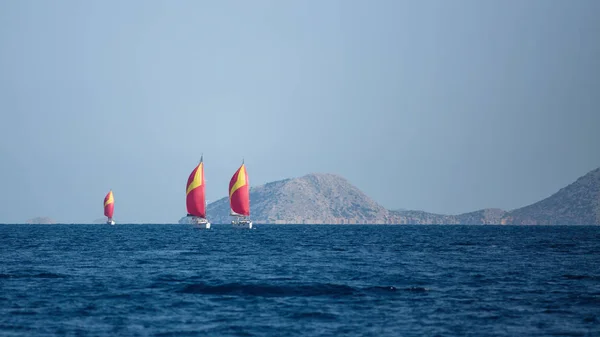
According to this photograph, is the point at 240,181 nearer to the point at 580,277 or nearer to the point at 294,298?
the point at 580,277

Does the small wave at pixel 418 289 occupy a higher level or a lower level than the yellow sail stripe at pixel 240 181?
lower

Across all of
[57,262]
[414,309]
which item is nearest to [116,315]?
[414,309]

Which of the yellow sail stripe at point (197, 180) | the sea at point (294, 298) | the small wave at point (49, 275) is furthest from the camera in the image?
the yellow sail stripe at point (197, 180)

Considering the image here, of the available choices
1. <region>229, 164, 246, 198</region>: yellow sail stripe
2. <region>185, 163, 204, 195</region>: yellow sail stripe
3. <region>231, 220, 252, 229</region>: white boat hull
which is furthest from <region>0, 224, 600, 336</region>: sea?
<region>231, 220, 252, 229</region>: white boat hull

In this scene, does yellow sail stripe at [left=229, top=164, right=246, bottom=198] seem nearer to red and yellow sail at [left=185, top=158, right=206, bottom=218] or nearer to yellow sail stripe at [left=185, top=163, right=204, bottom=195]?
red and yellow sail at [left=185, top=158, right=206, bottom=218]

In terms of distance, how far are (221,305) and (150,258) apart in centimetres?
2899

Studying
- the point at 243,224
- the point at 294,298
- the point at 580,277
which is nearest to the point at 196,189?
the point at 243,224

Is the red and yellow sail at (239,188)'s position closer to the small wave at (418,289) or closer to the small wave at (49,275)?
the small wave at (49,275)

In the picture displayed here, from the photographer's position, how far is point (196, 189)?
129375 mm

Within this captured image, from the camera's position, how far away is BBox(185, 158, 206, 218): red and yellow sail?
12862 centimetres

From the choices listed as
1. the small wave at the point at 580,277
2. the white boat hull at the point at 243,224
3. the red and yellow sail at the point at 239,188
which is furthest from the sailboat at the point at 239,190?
the small wave at the point at 580,277

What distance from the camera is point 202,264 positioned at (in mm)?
55406

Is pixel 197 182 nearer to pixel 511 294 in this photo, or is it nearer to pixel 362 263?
pixel 362 263

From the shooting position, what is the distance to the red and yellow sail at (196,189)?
128625 millimetres
